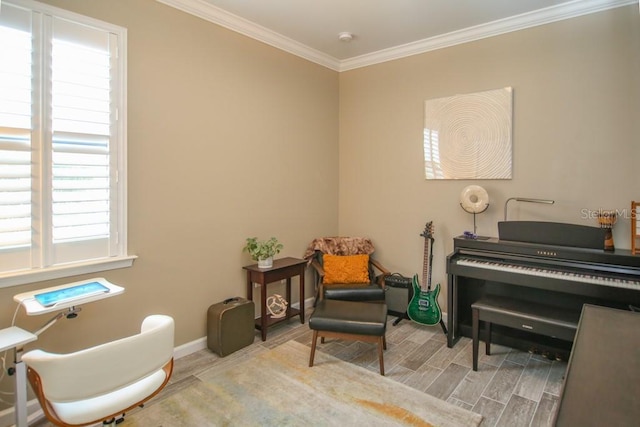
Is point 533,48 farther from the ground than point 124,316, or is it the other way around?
point 533,48

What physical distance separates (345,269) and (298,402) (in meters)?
1.58

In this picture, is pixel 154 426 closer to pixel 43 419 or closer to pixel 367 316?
pixel 43 419

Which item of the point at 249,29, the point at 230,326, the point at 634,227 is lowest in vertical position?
the point at 230,326

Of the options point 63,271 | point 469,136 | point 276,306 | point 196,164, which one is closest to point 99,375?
point 63,271

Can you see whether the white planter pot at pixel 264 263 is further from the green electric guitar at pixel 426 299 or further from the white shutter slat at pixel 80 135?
the green electric guitar at pixel 426 299

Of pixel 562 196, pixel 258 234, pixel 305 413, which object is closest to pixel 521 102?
pixel 562 196

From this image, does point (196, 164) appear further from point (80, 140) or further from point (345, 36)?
point (345, 36)

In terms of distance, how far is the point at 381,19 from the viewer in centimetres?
319

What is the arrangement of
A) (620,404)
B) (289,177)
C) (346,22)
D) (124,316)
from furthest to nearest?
(289,177)
(346,22)
(124,316)
(620,404)

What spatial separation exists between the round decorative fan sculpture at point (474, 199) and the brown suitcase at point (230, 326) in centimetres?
214

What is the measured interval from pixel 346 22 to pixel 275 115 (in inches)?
42.6

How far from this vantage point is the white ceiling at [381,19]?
290 centimetres

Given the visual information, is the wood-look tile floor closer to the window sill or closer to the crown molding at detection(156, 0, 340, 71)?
the window sill

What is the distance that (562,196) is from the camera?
305 centimetres
